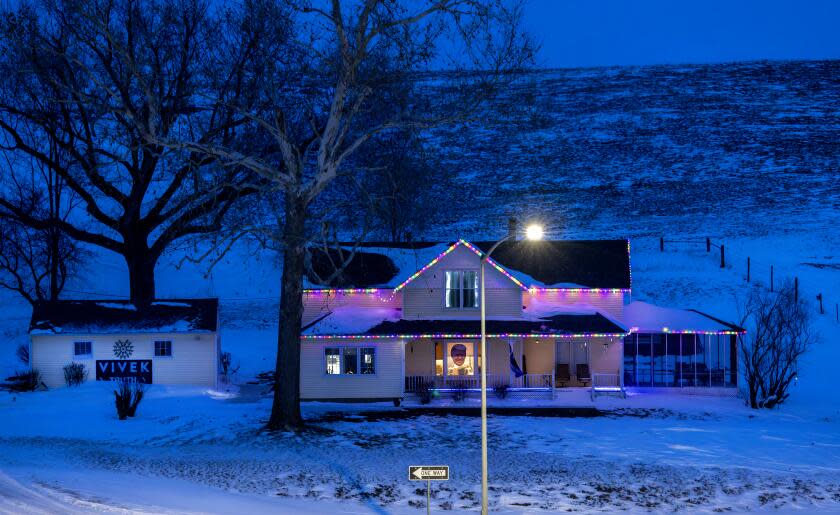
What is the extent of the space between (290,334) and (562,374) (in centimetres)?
1344

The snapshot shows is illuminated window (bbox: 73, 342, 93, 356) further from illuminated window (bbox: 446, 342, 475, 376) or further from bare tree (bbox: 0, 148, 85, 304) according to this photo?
illuminated window (bbox: 446, 342, 475, 376)

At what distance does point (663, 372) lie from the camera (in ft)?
123

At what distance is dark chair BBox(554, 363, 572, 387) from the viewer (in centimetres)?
3606

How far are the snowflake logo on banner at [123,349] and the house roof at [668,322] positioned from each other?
1944cm

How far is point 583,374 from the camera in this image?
3612cm

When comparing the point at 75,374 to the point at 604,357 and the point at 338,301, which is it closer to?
the point at 338,301

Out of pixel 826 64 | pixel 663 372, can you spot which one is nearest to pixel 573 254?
pixel 663 372

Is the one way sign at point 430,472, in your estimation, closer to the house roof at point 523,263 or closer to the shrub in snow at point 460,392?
the shrub in snow at point 460,392

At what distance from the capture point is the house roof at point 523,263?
1421 inches

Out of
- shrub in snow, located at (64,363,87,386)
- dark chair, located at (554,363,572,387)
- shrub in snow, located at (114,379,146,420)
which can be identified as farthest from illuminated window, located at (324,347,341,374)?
shrub in snow, located at (64,363,87,386)

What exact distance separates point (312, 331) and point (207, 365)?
5140mm

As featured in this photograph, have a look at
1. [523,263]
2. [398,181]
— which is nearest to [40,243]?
[398,181]

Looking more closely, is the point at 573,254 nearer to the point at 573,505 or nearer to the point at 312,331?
the point at 312,331

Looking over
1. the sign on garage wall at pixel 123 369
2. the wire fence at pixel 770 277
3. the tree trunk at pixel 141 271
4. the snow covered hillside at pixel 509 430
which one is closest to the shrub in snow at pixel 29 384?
the snow covered hillside at pixel 509 430
